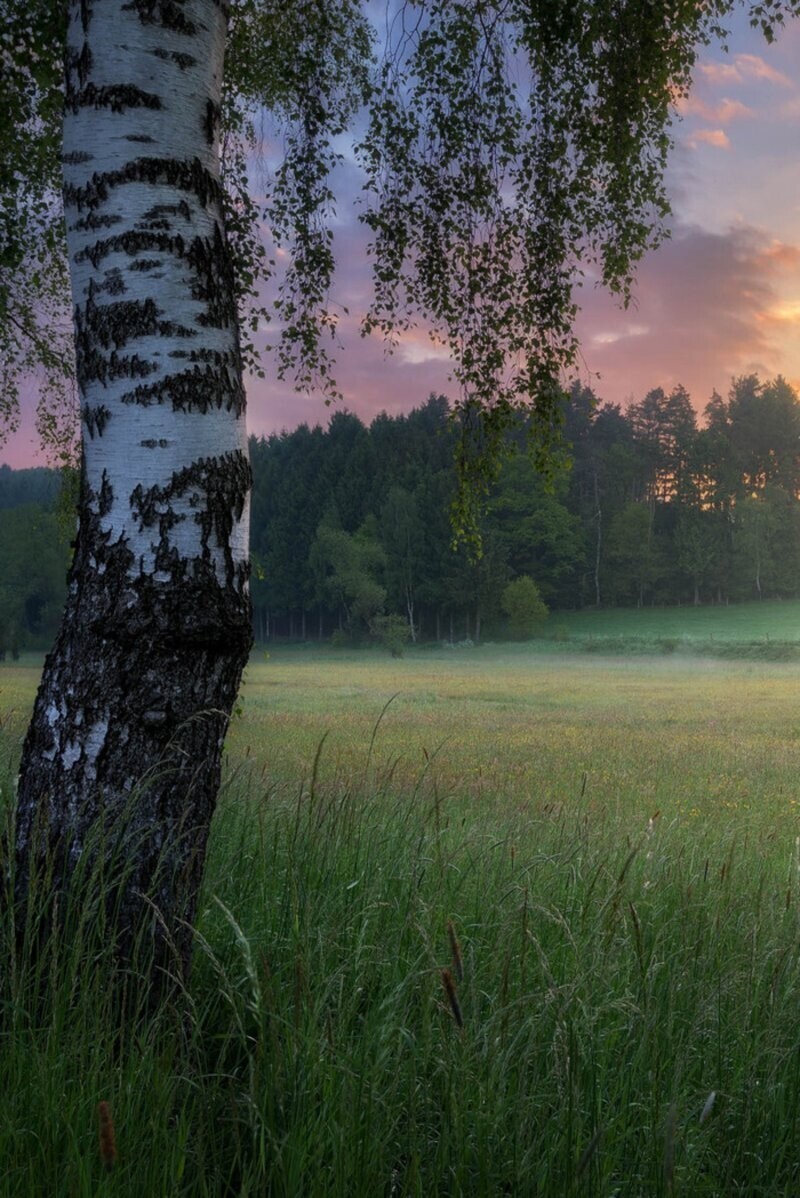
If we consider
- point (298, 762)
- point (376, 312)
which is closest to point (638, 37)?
point (376, 312)

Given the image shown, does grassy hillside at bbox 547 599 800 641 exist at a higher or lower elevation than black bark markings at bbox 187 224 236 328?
lower

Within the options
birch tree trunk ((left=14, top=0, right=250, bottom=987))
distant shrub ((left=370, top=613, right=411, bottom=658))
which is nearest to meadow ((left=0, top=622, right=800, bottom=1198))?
birch tree trunk ((left=14, top=0, right=250, bottom=987))

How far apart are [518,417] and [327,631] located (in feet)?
224

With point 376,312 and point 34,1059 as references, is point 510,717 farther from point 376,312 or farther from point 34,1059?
point 34,1059

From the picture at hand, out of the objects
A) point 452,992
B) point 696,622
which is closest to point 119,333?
point 452,992

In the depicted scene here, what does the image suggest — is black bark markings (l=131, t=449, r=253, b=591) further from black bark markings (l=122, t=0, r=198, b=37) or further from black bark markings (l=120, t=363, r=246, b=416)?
black bark markings (l=122, t=0, r=198, b=37)

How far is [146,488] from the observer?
8.92 ft

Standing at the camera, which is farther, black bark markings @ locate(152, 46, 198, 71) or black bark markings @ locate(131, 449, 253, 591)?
black bark markings @ locate(152, 46, 198, 71)

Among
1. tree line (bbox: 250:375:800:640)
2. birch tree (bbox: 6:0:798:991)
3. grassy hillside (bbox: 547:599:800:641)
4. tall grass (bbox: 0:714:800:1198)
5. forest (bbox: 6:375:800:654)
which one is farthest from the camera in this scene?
tree line (bbox: 250:375:800:640)

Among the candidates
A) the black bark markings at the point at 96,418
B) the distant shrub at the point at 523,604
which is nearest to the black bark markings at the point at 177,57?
the black bark markings at the point at 96,418

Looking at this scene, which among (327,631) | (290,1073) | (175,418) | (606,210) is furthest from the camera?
(327,631)

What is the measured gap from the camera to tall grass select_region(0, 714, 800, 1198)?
175cm

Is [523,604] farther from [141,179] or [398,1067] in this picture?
[398,1067]

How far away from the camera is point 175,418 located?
2.77 metres
